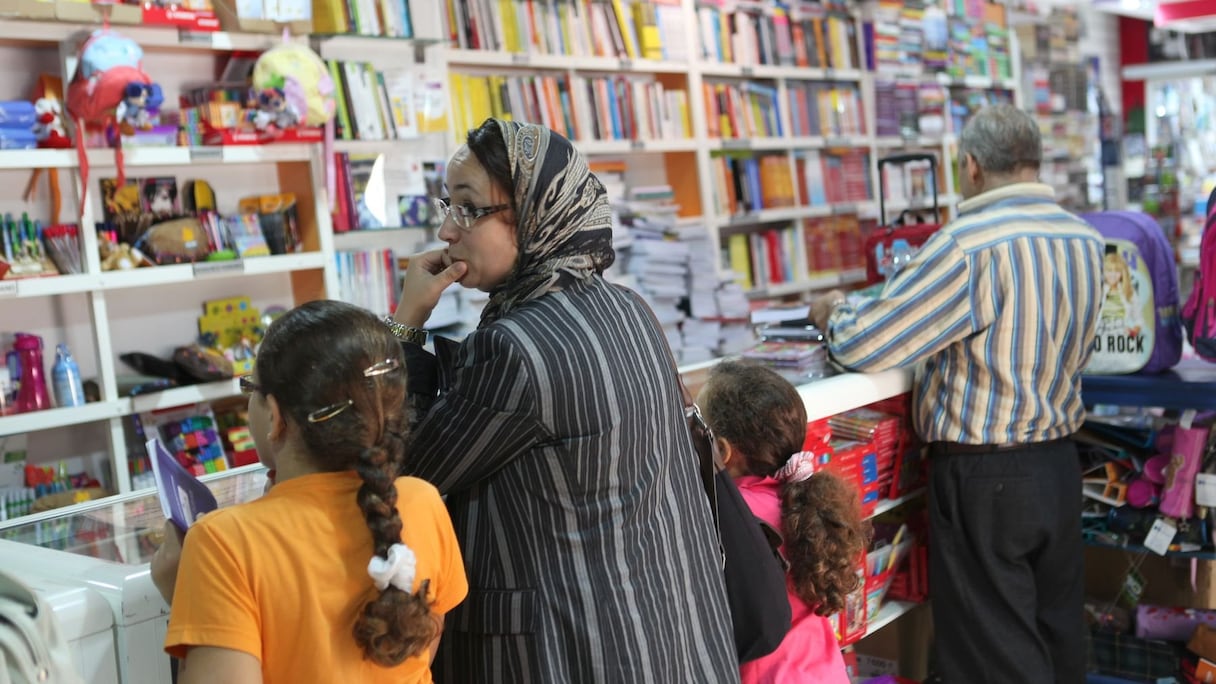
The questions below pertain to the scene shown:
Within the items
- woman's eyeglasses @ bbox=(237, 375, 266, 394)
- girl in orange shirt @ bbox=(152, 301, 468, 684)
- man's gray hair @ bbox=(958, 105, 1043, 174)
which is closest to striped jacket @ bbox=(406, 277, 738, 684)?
girl in orange shirt @ bbox=(152, 301, 468, 684)

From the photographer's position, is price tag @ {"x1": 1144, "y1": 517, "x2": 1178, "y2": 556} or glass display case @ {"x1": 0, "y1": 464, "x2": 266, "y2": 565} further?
price tag @ {"x1": 1144, "y1": 517, "x2": 1178, "y2": 556}

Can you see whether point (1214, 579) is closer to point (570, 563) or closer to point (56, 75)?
point (570, 563)

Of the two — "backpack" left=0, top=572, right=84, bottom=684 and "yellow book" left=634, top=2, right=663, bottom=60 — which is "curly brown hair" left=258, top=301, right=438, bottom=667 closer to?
"backpack" left=0, top=572, right=84, bottom=684

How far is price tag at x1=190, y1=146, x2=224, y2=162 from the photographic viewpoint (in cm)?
401

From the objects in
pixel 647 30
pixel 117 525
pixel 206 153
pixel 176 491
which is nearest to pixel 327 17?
pixel 206 153

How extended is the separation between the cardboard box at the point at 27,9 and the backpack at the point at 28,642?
9.31ft

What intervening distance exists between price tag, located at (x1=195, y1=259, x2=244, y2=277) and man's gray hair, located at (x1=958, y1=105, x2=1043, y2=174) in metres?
2.43

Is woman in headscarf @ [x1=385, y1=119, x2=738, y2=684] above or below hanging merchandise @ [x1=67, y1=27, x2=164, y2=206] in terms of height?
below

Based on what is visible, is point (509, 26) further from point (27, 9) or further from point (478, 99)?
point (27, 9)

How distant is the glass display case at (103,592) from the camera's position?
4.90ft

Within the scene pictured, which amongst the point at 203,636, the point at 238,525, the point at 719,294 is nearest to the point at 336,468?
the point at 238,525

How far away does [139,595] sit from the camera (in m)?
1.54

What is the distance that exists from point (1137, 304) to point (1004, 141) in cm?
71

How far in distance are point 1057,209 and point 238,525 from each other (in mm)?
2401
